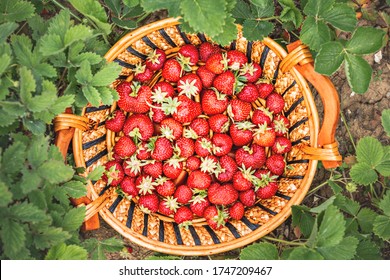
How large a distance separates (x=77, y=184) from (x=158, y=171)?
1.17 feet

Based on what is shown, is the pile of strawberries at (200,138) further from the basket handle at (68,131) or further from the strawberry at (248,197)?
the basket handle at (68,131)

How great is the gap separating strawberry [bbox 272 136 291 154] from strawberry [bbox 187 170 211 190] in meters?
0.25

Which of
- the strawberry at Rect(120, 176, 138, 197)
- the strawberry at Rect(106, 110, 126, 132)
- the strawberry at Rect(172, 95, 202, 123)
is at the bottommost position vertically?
the strawberry at Rect(120, 176, 138, 197)

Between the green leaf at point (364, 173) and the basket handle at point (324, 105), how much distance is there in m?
0.06

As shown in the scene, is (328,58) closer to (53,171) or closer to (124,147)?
(124,147)

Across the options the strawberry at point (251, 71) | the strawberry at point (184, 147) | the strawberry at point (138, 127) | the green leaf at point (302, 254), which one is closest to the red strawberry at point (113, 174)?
the strawberry at point (138, 127)

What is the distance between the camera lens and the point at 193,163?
1.62m

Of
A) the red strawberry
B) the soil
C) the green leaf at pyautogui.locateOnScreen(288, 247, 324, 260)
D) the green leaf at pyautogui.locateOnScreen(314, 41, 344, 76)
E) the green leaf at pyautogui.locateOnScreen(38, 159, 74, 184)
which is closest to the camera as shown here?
the green leaf at pyautogui.locateOnScreen(38, 159, 74, 184)

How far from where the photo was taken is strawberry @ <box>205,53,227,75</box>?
5.25ft

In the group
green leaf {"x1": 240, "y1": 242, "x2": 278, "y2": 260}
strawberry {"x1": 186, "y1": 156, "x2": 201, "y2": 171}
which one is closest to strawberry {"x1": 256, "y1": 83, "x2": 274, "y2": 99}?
strawberry {"x1": 186, "y1": 156, "x2": 201, "y2": 171}

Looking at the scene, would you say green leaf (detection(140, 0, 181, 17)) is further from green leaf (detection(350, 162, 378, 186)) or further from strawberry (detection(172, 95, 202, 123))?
green leaf (detection(350, 162, 378, 186))

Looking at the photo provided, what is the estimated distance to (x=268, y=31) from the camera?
1525 millimetres

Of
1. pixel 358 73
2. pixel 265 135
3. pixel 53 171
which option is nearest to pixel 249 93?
pixel 265 135

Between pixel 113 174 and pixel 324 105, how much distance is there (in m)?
0.74
